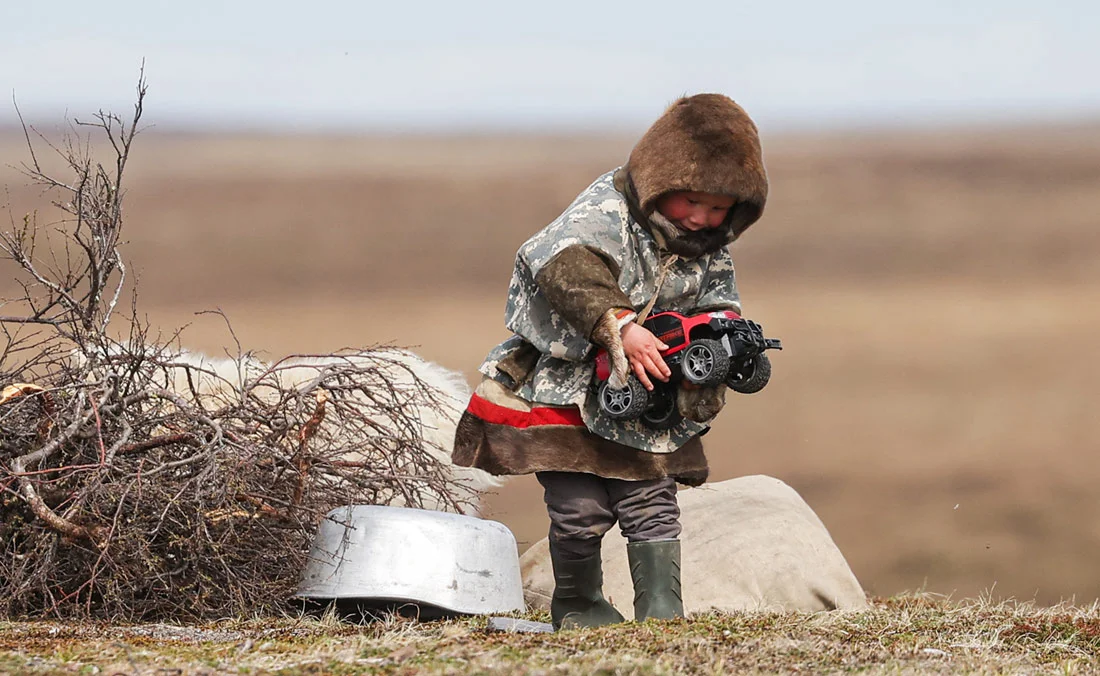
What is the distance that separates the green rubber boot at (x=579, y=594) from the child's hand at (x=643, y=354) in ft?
2.16

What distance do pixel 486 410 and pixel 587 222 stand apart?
67 centimetres

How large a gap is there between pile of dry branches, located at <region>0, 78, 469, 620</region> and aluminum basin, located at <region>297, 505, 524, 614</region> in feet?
0.45

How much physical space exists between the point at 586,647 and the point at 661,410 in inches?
38.2

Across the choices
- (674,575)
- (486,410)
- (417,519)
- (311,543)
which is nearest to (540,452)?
(486,410)

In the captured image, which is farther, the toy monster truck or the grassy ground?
the toy monster truck

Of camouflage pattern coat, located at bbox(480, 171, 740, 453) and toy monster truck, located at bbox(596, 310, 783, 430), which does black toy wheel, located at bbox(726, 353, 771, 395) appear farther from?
camouflage pattern coat, located at bbox(480, 171, 740, 453)

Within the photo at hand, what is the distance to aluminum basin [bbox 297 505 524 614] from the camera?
471 cm

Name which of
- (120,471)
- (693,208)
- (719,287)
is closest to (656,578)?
(719,287)

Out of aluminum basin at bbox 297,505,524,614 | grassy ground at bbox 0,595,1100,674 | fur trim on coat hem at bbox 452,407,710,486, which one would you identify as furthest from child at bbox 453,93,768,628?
aluminum basin at bbox 297,505,524,614

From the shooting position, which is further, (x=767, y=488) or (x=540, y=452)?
(x=767, y=488)

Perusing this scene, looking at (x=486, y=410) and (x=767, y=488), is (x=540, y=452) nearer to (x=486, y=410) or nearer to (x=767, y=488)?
(x=486, y=410)

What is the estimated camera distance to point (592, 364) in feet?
13.7

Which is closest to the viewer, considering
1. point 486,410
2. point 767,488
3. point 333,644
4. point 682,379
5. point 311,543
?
point 333,644

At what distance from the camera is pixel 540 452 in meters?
4.15
